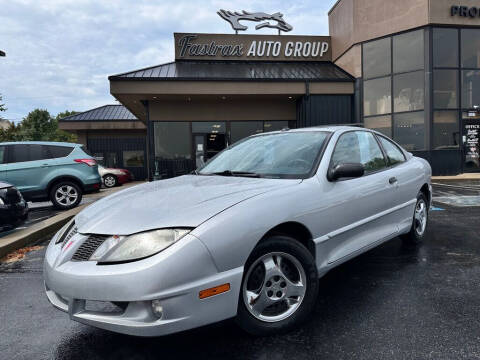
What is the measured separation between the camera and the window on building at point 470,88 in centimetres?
1479

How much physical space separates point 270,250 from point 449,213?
5.77 meters

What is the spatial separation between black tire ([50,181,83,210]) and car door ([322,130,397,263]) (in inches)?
279

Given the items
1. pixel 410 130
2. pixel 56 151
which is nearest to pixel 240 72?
pixel 410 130

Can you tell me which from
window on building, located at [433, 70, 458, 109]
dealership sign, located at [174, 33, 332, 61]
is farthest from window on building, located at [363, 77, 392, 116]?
dealership sign, located at [174, 33, 332, 61]

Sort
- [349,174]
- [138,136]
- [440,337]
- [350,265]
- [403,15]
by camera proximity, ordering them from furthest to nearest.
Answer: [138,136] < [403,15] < [350,265] < [349,174] < [440,337]

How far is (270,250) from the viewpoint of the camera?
2.24 m

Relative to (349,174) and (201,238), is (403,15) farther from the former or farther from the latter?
(201,238)

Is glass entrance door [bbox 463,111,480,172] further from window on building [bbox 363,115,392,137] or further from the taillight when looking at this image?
the taillight

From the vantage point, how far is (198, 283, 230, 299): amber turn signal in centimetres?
190

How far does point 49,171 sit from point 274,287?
24.6ft

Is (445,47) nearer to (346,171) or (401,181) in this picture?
(401,181)

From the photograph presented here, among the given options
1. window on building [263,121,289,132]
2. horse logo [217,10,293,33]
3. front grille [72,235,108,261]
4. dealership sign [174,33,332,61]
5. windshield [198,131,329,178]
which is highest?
horse logo [217,10,293,33]

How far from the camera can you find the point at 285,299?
2.36m

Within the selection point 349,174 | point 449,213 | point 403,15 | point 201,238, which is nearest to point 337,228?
point 349,174
